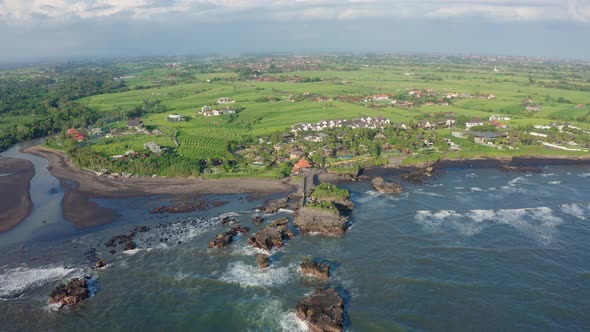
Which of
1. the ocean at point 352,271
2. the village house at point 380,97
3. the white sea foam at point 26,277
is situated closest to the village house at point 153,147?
the ocean at point 352,271

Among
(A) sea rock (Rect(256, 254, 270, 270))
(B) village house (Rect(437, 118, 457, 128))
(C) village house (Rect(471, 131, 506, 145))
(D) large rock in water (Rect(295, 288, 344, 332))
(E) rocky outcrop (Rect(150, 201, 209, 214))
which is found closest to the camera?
(D) large rock in water (Rect(295, 288, 344, 332))

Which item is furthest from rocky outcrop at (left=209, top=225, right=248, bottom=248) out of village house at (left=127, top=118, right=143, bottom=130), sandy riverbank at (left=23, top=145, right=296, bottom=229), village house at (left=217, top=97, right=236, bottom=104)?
village house at (left=217, top=97, right=236, bottom=104)

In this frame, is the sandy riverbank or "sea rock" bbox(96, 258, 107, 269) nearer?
"sea rock" bbox(96, 258, 107, 269)

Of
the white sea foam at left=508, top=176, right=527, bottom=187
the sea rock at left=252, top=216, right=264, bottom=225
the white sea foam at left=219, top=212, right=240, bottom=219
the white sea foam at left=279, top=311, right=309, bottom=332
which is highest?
the white sea foam at left=508, top=176, right=527, bottom=187

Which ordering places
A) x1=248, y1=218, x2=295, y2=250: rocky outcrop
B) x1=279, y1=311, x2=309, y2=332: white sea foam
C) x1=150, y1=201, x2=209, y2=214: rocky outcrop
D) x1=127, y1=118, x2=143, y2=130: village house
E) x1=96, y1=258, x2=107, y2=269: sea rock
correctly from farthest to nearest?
x1=127, y1=118, x2=143, y2=130: village house → x1=150, y1=201, x2=209, y2=214: rocky outcrop → x1=248, y1=218, x2=295, y2=250: rocky outcrop → x1=96, y1=258, x2=107, y2=269: sea rock → x1=279, y1=311, x2=309, y2=332: white sea foam

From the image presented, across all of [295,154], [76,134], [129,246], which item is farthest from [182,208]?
[76,134]

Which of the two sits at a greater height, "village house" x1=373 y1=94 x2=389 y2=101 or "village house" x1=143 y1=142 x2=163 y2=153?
"village house" x1=373 y1=94 x2=389 y2=101

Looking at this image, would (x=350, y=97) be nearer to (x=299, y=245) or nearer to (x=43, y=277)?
(x=299, y=245)

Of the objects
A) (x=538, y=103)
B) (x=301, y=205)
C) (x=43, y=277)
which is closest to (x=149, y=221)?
(x=43, y=277)

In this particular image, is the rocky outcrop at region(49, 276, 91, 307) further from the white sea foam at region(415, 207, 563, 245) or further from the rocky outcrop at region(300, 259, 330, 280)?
the white sea foam at region(415, 207, 563, 245)
